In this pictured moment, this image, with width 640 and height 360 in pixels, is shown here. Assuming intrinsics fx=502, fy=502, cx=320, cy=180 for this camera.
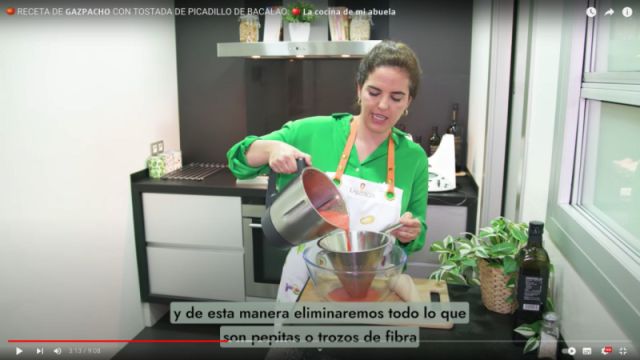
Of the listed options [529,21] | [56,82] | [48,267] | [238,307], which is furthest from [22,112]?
[529,21]

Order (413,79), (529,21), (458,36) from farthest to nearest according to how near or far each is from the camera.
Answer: (458,36) < (529,21) < (413,79)

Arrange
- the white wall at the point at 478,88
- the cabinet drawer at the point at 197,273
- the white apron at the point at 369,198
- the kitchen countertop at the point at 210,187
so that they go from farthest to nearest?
the cabinet drawer at the point at 197,273 < the kitchen countertop at the point at 210,187 < the white wall at the point at 478,88 < the white apron at the point at 369,198

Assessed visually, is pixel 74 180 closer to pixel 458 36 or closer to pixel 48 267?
pixel 48 267

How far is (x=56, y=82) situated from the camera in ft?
4.53

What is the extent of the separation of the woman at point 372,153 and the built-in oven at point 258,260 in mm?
664

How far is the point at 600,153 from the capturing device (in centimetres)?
87

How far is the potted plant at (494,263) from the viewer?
808mm

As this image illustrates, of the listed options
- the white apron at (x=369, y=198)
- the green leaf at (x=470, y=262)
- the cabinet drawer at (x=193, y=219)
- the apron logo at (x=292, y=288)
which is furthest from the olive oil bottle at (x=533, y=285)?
the cabinet drawer at (x=193, y=219)

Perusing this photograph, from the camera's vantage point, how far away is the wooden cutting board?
2.51ft

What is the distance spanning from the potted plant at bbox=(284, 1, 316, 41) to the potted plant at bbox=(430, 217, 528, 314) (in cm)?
115

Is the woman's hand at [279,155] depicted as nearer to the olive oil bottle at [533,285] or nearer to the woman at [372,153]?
the woman at [372,153]

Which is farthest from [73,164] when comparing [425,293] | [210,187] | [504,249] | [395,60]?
[504,249]

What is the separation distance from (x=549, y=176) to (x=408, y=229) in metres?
0.28

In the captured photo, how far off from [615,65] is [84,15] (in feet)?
3.31
